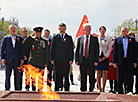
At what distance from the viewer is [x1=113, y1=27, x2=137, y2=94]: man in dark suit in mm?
5949

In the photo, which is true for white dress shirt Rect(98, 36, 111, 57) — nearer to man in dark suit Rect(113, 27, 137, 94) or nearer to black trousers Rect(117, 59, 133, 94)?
man in dark suit Rect(113, 27, 137, 94)

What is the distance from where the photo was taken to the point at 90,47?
19.4ft

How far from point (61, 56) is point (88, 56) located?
78 centimetres

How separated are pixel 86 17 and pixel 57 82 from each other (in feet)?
10.5

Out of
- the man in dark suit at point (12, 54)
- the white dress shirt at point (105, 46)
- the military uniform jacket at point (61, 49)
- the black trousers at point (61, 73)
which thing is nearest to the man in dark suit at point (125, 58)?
the white dress shirt at point (105, 46)

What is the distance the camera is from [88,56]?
5840mm

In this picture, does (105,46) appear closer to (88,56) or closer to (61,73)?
(88,56)

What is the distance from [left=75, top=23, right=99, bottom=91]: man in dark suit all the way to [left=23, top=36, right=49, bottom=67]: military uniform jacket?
101 cm

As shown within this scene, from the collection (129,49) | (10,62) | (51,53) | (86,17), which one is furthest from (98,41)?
(10,62)

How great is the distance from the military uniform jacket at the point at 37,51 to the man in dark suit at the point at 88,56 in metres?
1.01

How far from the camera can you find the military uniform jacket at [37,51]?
6.05 metres

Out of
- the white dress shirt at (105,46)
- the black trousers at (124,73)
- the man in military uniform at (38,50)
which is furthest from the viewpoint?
the white dress shirt at (105,46)

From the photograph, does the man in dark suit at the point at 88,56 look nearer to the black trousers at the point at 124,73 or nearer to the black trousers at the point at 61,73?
the black trousers at the point at 61,73

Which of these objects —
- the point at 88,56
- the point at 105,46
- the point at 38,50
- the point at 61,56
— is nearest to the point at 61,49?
the point at 61,56
